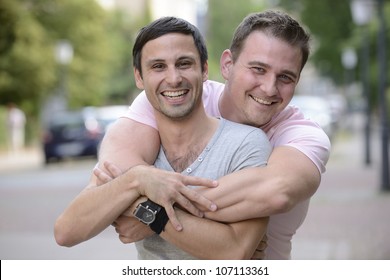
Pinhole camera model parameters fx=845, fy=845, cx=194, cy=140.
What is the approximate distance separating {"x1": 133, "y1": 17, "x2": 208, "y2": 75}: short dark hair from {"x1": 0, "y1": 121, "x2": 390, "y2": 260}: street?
3.98 m

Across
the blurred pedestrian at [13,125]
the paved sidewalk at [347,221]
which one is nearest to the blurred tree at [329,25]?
the blurred pedestrian at [13,125]

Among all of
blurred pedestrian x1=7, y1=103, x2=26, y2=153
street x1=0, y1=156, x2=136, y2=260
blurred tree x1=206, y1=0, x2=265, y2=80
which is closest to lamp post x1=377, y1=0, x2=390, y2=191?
street x1=0, y1=156, x2=136, y2=260

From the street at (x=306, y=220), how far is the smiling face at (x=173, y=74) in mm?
3947

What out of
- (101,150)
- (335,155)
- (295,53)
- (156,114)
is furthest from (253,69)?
(335,155)

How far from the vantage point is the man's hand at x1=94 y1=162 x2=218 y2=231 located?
7.38 ft

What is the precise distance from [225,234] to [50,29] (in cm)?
3026

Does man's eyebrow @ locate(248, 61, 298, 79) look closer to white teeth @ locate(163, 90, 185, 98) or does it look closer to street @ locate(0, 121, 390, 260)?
white teeth @ locate(163, 90, 185, 98)

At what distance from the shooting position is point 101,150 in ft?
8.28

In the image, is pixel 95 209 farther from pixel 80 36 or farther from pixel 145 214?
Answer: pixel 80 36

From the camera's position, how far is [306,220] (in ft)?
29.9

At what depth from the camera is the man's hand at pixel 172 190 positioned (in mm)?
2250

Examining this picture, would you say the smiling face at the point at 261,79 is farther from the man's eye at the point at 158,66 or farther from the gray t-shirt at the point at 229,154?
the man's eye at the point at 158,66
